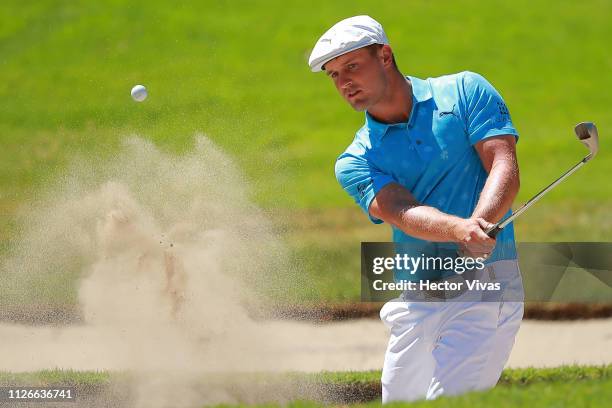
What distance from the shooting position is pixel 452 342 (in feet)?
13.6

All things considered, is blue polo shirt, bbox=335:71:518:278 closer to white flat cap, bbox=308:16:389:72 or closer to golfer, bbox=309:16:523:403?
golfer, bbox=309:16:523:403

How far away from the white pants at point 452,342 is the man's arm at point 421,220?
1.01 feet

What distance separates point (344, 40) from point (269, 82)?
41.9 feet

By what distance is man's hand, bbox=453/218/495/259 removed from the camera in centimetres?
387

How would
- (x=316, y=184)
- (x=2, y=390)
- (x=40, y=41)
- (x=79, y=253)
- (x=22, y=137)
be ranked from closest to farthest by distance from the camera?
1. (x=2, y=390)
2. (x=79, y=253)
3. (x=316, y=184)
4. (x=22, y=137)
5. (x=40, y=41)

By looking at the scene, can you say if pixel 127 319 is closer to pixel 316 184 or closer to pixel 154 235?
pixel 154 235

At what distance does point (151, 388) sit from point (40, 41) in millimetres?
12064

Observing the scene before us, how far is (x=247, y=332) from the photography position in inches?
275

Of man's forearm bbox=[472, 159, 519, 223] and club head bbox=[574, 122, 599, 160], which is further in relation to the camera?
club head bbox=[574, 122, 599, 160]

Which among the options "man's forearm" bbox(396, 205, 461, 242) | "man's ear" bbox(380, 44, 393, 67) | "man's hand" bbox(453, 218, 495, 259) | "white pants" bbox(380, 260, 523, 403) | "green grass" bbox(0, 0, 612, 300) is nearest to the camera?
"man's hand" bbox(453, 218, 495, 259)

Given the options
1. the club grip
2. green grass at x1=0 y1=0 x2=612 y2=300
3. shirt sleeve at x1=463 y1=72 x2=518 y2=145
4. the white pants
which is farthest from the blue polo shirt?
green grass at x1=0 y1=0 x2=612 y2=300

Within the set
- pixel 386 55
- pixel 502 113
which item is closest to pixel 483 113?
pixel 502 113

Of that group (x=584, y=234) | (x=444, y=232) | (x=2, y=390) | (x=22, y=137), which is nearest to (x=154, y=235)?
(x=2, y=390)

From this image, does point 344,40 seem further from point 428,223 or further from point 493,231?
point 493,231
